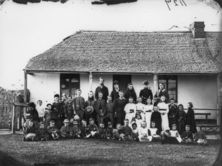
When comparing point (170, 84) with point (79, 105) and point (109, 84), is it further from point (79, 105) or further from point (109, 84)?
point (79, 105)

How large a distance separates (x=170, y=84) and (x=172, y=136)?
0.79 meters

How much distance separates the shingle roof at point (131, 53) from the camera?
7.73 meters

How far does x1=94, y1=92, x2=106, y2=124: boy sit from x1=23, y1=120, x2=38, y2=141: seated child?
2.93 feet

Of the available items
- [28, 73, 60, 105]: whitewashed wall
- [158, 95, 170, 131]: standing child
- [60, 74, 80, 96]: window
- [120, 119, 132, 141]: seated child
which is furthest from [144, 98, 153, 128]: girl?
[28, 73, 60, 105]: whitewashed wall

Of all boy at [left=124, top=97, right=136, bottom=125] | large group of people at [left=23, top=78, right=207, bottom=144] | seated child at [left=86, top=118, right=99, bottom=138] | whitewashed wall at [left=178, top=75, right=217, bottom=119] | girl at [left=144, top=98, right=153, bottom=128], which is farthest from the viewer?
boy at [left=124, top=97, right=136, bottom=125]

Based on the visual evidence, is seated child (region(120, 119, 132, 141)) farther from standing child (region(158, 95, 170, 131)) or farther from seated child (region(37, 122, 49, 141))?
seated child (region(37, 122, 49, 141))

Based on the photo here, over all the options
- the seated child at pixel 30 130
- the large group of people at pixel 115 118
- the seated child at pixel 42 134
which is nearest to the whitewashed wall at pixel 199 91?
the large group of people at pixel 115 118

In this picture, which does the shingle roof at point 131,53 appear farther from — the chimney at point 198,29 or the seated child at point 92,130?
the seated child at point 92,130

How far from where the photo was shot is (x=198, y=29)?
7.85 meters

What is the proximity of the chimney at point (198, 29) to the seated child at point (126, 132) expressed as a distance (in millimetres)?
1511

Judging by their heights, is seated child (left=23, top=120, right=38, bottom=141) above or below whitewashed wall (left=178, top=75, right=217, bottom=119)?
below

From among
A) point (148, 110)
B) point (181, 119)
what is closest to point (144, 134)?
point (148, 110)

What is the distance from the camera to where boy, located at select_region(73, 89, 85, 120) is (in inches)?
306

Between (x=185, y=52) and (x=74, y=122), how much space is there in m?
1.80
